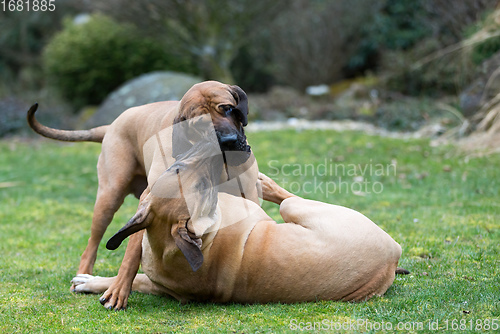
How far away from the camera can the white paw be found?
4.37 meters

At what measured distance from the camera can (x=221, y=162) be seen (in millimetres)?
3797

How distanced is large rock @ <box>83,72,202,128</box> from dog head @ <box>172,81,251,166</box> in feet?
30.7

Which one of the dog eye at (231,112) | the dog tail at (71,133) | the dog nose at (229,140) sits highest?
the dog eye at (231,112)

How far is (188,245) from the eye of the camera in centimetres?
337

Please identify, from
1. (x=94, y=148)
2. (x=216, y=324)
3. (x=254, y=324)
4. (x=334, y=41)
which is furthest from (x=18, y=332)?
(x=334, y=41)

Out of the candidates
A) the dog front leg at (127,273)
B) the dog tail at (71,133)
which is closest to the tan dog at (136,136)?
the dog tail at (71,133)

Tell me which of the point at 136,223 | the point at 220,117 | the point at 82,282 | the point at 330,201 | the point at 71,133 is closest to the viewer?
the point at 136,223

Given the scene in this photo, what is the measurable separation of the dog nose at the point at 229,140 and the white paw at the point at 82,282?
165 cm

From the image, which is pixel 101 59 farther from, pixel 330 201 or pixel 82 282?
pixel 82 282

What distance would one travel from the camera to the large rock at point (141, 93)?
13664mm

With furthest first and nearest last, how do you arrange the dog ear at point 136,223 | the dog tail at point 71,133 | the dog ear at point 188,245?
the dog tail at point 71,133, the dog ear at point 136,223, the dog ear at point 188,245

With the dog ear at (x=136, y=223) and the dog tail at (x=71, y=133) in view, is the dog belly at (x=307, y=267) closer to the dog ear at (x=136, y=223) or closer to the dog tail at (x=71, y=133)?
the dog ear at (x=136, y=223)

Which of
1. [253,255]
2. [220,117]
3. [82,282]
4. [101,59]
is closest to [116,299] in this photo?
[82,282]

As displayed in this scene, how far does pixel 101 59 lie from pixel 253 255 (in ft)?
46.9
